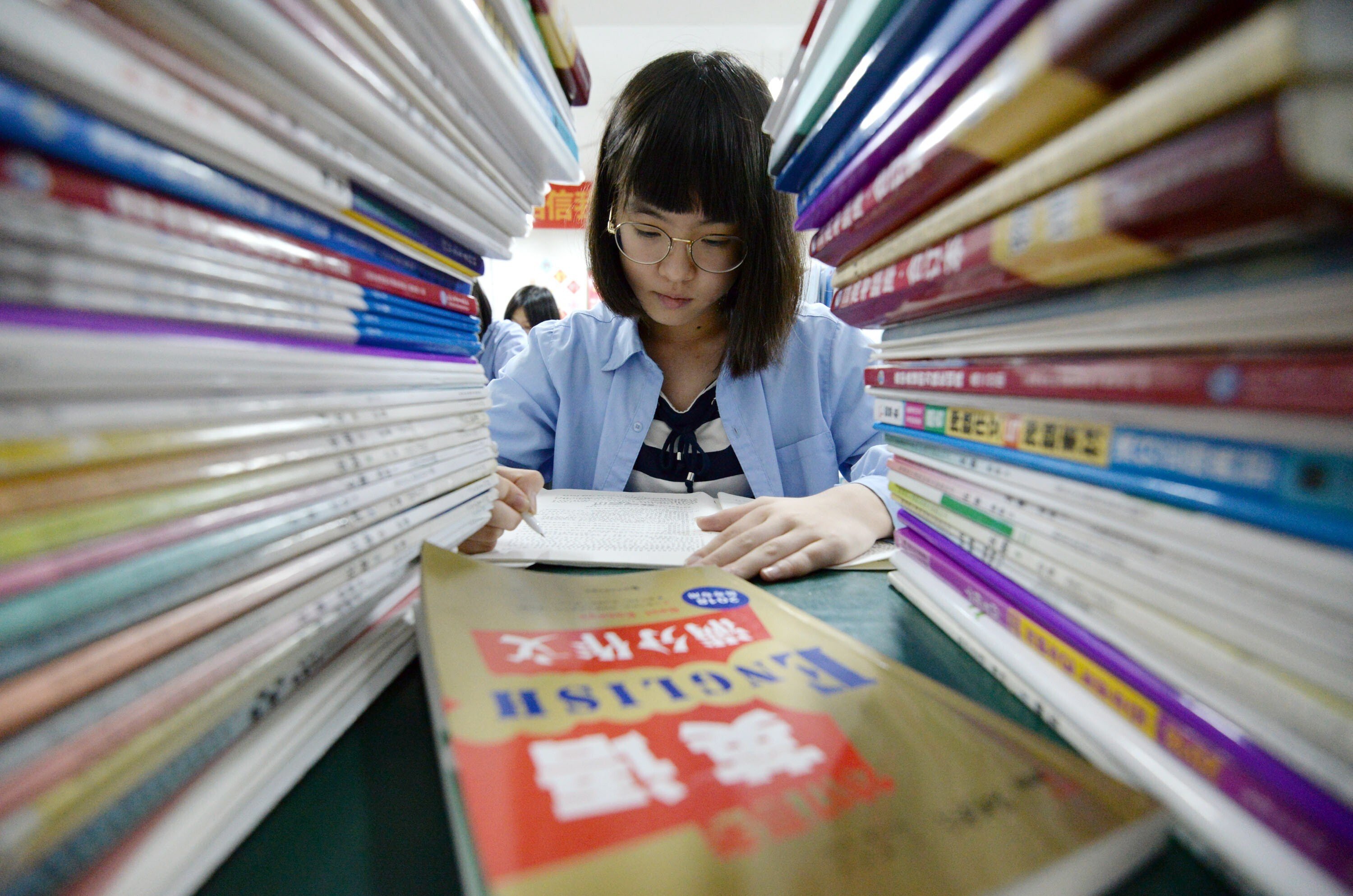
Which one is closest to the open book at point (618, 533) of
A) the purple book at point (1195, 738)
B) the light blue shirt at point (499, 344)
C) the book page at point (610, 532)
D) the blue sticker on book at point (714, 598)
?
the book page at point (610, 532)

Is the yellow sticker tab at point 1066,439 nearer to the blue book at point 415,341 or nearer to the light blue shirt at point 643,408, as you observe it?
the blue book at point 415,341

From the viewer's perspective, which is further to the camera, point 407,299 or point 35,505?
point 407,299

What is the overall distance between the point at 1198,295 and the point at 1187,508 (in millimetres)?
73

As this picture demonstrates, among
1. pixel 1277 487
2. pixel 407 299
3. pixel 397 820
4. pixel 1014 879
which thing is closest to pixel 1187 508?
pixel 1277 487

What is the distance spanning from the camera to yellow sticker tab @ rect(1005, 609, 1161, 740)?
224 mm

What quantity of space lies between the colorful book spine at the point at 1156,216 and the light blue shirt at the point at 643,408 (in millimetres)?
716

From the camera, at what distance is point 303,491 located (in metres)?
0.27

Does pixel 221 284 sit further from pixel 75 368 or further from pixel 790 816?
pixel 790 816

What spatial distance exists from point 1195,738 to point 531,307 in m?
2.98

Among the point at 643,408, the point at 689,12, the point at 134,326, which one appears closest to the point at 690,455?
the point at 643,408

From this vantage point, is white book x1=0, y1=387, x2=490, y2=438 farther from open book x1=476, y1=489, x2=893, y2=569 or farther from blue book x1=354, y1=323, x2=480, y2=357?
open book x1=476, y1=489, x2=893, y2=569

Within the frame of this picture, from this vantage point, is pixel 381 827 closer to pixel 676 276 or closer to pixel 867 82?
pixel 867 82

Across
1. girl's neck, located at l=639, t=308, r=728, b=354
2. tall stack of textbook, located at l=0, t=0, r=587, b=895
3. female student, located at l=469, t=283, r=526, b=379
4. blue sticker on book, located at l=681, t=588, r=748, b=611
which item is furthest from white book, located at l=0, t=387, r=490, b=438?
female student, located at l=469, t=283, r=526, b=379

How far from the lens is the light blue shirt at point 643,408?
1.01 metres
